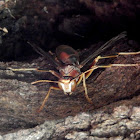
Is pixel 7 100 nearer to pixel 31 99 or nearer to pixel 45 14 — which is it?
pixel 31 99

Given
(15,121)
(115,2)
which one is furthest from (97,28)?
(15,121)

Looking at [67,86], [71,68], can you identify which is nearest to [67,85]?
[67,86]

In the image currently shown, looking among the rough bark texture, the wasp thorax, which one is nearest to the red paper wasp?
the wasp thorax

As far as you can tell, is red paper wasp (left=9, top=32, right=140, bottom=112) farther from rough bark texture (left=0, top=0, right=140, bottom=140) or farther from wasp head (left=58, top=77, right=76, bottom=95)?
rough bark texture (left=0, top=0, right=140, bottom=140)

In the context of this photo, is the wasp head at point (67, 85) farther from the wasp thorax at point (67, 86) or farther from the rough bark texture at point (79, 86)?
the rough bark texture at point (79, 86)

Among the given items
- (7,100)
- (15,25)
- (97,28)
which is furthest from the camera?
(15,25)
